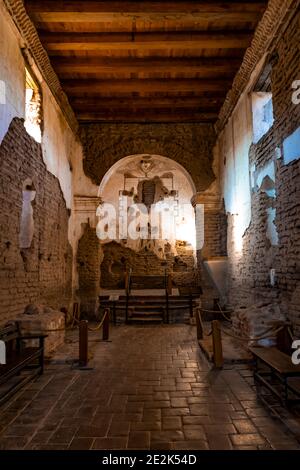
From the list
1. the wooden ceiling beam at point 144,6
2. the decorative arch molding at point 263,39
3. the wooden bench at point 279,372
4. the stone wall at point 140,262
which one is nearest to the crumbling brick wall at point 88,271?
the stone wall at point 140,262

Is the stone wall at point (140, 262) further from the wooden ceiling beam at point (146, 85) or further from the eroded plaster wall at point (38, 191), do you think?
the wooden ceiling beam at point (146, 85)

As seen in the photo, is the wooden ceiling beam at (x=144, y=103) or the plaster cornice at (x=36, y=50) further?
the wooden ceiling beam at (x=144, y=103)

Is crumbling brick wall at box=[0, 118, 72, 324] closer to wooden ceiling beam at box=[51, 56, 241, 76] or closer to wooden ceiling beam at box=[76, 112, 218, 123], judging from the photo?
wooden ceiling beam at box=[51, 56, 241, 76]

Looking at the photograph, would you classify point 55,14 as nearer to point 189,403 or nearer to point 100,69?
point 100,69

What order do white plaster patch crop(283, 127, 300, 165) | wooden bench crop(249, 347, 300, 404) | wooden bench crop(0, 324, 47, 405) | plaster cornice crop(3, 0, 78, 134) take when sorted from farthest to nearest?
plaster cornice crop(3, 0, 78, 134)
white plaster patch crop(283, 127, 300, 165)
wooden bench crop(0, 324, 47, 405)
wooden bench crop(249, 347, 300, 404)

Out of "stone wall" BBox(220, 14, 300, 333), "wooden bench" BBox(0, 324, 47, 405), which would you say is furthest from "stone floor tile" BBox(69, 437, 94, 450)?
"stone wall" BBox(220, 14, 300, 333)

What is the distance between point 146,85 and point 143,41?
183 cm

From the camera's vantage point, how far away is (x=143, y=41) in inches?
275

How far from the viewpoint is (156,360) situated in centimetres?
585

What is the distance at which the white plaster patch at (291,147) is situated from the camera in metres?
5.16

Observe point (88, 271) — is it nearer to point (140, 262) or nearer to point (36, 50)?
point (140, 262)

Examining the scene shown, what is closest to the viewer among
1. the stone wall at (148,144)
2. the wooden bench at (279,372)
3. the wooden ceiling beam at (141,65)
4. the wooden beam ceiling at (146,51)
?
the wooden bench at (279,372)

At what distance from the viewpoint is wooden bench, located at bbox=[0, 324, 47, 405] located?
13.4 feet

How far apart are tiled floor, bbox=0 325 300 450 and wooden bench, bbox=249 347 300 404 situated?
26 cm
